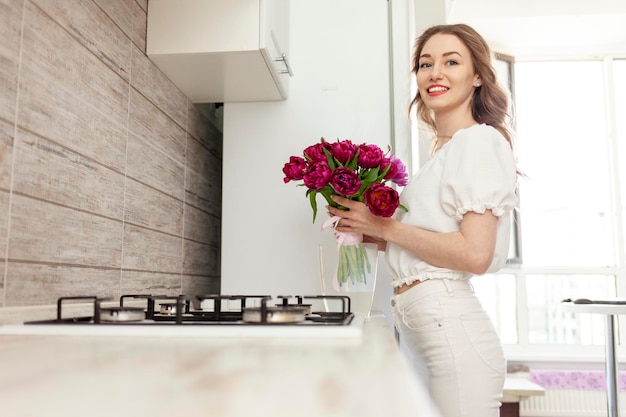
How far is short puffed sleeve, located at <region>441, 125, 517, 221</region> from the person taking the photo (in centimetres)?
127

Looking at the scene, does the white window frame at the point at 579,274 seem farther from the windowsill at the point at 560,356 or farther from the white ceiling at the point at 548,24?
the white ceiling at the point at 548,24

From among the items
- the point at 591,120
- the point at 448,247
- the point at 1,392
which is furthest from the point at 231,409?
the point at 591,120

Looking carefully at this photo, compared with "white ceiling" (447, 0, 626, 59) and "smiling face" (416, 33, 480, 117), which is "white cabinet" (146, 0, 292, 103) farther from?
"white ceiling" (447, 0, 626, 59)

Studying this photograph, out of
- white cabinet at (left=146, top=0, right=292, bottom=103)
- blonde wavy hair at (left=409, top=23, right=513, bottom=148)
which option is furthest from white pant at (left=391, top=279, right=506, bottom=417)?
white cabinet at (left=146, top=0, right=292, bottom=103)

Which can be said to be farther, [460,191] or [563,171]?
[563,171]

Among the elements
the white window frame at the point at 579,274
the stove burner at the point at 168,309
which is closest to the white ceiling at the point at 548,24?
the white window frame at the point at 579,274

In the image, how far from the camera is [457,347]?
1.26m

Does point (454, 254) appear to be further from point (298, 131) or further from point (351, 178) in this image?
point (298, 131)

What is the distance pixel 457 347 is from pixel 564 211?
349cm

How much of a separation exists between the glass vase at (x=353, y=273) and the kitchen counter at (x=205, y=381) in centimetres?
80

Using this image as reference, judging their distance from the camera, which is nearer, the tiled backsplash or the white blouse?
the tiled backsplash

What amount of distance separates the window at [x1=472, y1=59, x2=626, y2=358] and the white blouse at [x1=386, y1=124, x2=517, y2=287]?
3.13 metres

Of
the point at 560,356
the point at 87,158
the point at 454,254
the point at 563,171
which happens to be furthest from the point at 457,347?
the point at 563,171

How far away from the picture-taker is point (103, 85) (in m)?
1.35
